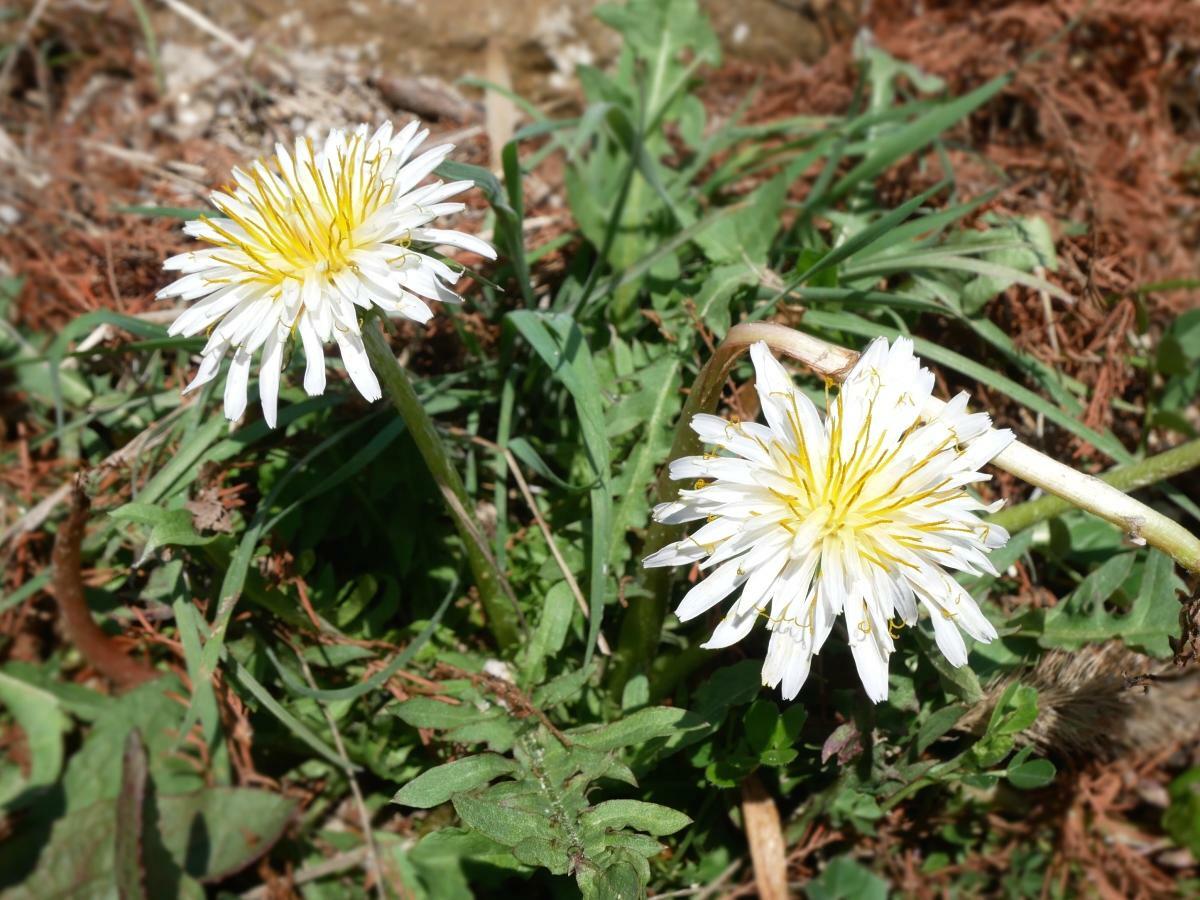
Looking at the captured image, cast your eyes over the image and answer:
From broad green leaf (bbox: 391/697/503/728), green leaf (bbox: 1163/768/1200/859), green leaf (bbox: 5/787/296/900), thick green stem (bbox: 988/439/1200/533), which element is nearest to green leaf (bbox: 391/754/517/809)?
broad green leaf (bbox: 391/697/503/728)

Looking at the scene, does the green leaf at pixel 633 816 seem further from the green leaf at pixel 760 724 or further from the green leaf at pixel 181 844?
the green leaf at pixel 181 844

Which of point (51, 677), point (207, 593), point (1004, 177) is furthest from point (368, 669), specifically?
point (1004, 177)

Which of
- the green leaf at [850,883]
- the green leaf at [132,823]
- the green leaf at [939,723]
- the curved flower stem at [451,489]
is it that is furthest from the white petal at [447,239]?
the green leaf at [850,883]

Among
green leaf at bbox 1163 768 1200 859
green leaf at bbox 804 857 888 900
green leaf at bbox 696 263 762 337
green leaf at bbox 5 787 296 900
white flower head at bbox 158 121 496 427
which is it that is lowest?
green leaf at bbox 1163 768 1200 859

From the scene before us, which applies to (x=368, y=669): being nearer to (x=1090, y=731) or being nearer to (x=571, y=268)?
(x=571, y=268)

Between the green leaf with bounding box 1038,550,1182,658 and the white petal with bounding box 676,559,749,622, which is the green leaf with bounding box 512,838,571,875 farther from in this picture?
the green leaf with bounding box 1038,550,1182,658
